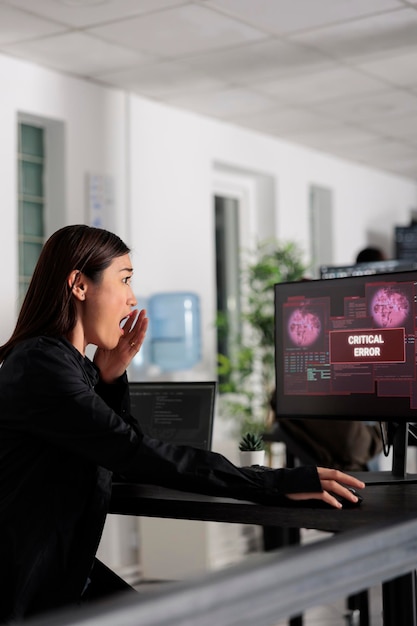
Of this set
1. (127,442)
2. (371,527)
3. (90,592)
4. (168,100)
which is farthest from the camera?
(168,100)

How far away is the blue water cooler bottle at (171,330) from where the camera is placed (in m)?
5.52

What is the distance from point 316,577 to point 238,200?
5869 mm

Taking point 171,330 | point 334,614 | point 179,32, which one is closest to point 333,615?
point 334,614

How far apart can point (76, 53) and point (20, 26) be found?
1.49 feet

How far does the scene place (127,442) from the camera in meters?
1.77

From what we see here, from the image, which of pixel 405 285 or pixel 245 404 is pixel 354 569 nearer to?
pixel 405 285

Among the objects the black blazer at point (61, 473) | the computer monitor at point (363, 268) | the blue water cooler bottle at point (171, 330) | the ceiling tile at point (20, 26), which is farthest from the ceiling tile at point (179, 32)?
the black blazer at point (61, 473)

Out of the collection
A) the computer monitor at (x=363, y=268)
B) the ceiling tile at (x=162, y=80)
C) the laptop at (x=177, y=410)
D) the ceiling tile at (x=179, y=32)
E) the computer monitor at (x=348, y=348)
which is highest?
the ceiling tile at (x=179, y=32)

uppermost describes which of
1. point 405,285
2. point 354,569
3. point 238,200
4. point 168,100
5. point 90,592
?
point 168,100

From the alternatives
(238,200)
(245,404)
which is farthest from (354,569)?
(238,200)

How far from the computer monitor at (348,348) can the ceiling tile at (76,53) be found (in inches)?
90.6

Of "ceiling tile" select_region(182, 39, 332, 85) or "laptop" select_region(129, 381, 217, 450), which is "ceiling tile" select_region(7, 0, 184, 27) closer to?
"ceiling tile" select_region(182, 39, 332, 85)

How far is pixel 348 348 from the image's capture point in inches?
98.0

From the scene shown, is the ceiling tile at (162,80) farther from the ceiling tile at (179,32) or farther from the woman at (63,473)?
the woman at (63,473)
